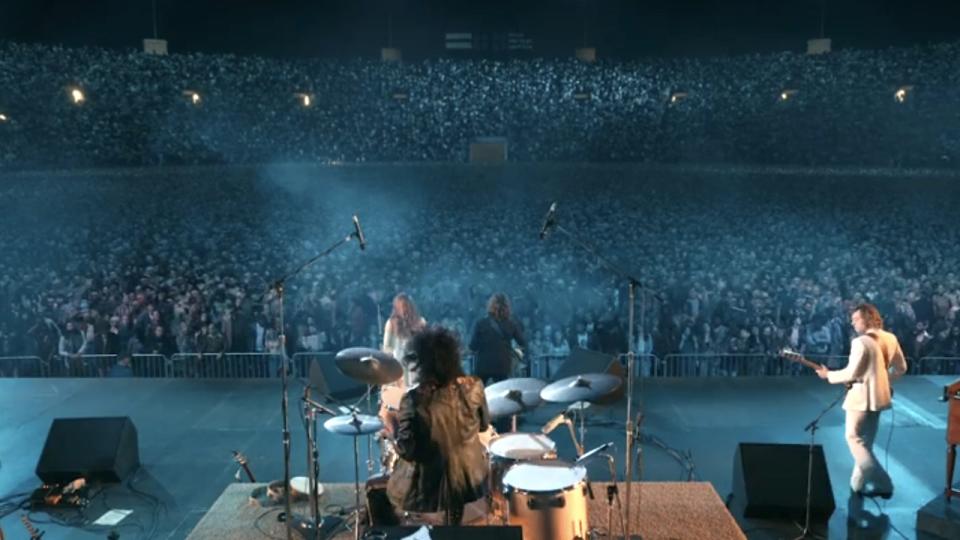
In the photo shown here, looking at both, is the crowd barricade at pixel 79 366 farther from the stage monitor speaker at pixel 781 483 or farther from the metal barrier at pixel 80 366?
the stage monitor speaker at pixel 781 483

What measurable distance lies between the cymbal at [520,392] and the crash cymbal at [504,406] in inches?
0.7

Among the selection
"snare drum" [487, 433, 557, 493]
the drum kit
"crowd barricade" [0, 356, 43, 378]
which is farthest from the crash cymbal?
"crowd barricade" [0, 356, 43, 378]

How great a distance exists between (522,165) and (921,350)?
10.8 metres

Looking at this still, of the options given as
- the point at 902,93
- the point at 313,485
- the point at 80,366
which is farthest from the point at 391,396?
the point at 902,93

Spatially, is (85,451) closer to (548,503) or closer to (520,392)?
(520,392)

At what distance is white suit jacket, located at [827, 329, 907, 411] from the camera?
16.5 feet

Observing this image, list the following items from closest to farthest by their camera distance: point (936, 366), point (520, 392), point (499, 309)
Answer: point (520, 392) < point (499, 309) < point (936, 366)

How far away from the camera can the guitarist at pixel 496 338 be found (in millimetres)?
6180

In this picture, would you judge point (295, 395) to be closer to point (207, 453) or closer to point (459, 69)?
point (207, 453)

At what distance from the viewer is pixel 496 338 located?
6.21 m

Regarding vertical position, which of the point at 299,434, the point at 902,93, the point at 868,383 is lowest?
the point at 299,434

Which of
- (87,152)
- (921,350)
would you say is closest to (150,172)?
(87,152)

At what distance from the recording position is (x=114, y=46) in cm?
1798

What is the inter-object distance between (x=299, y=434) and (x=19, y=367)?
469cm
